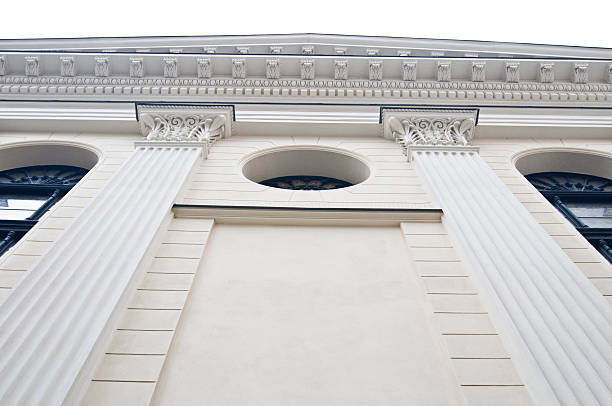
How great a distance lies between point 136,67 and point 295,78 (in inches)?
149

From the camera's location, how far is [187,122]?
9242 millimetres

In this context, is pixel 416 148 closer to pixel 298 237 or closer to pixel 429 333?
pixel 298 237

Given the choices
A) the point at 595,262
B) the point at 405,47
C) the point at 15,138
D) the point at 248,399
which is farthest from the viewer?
the point at 405,47

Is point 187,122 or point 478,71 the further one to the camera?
point 478,71

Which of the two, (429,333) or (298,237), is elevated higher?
(298,237)

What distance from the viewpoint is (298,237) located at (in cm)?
612

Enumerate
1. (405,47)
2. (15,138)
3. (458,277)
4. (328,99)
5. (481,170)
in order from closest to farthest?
(458,277) < (481,170) < (15,138) < (328,99) < (405,47)

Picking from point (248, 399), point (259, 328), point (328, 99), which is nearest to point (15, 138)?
point (328, 99)

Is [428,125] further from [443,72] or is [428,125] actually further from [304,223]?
[304,223]

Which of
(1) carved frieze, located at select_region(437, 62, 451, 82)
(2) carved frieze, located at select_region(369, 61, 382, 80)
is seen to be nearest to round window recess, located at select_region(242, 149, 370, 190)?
(2) carved frieze, located at select_region(369, 61, 382, 80)

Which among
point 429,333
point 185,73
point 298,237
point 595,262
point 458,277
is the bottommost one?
point 429,333

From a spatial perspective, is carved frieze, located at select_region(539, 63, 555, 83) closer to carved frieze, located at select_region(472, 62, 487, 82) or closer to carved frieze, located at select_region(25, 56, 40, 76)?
carved frieze, located at select_region(472, 62, 487, 82)

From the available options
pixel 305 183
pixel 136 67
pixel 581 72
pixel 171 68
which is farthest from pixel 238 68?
pixel 581 72

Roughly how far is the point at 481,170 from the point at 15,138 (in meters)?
9.17
